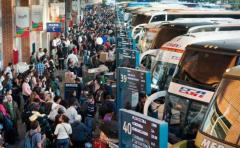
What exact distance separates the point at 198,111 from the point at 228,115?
291cm

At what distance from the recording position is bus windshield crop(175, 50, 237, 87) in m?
9.26

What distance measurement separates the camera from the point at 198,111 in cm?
938

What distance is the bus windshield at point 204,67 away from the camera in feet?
30.4

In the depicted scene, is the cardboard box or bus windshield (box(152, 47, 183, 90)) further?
the cardboard box

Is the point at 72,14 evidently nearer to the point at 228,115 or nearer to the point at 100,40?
the point at 100,40

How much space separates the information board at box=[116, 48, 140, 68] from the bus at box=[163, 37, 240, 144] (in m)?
5.61

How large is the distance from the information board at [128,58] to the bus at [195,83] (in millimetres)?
5614

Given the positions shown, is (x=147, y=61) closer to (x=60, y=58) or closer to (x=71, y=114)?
(x=71, y=114)

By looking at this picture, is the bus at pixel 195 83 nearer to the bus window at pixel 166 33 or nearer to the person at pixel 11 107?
the bus window at pixel 166 33

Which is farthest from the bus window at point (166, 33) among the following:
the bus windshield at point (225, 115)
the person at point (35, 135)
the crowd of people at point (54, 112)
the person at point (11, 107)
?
the bus windshield at point (225, 115)

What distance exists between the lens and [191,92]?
31.1ft

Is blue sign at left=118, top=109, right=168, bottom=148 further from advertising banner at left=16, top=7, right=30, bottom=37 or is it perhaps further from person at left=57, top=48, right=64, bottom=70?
person at left=57, top=48, right=64, bottom=70

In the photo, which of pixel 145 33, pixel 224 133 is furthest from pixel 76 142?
pixel 145 33

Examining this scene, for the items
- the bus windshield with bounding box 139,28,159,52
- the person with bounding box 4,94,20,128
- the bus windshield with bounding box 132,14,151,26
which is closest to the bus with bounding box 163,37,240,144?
the person with bounding box 4,94,20,128
